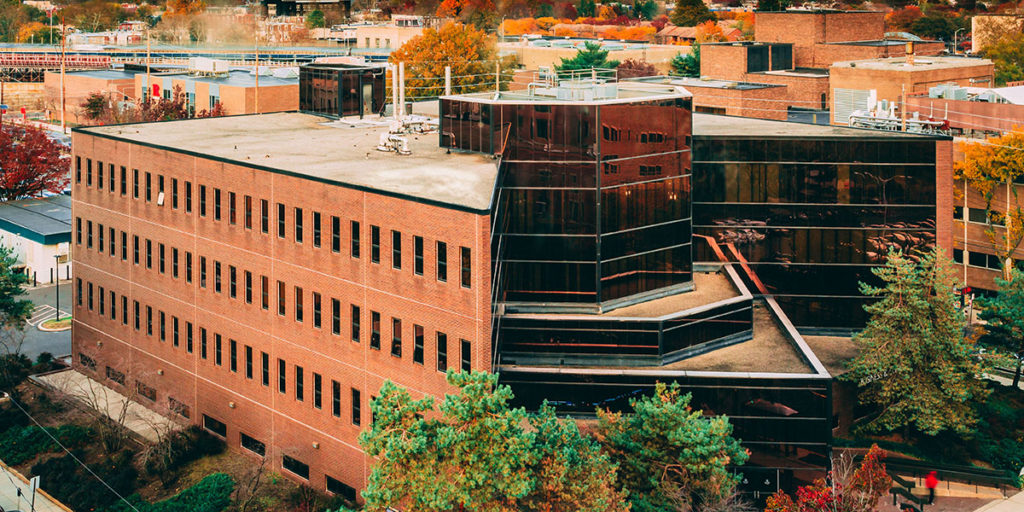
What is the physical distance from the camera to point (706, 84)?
97375mm

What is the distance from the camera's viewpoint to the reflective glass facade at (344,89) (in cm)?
7169

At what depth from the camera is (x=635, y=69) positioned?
147 m

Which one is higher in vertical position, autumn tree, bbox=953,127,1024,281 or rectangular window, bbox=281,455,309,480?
autumn tree, bbox=953,127,1024,281

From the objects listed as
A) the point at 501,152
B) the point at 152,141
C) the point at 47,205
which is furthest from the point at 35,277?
the point at 501,152

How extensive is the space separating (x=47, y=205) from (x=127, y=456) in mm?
48007

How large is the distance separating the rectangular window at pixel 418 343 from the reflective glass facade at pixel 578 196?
4.29 meters

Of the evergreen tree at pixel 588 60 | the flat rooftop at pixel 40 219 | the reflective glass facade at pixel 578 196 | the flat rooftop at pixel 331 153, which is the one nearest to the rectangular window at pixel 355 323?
the flat rooftop at pixel 331 153

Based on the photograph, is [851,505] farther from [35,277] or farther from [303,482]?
[35,277]

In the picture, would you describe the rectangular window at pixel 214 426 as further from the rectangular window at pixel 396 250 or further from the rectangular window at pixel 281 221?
the rectangular window at pixel 396 250

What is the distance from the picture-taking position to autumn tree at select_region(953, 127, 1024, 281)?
72562 mm

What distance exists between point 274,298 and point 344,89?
22989 mm

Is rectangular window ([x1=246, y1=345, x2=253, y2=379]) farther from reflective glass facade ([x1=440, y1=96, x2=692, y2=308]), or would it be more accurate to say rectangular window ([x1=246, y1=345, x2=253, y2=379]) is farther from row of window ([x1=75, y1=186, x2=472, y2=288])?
reflective glass facade ([x1=440, y1=96, x2=692, y2=308])

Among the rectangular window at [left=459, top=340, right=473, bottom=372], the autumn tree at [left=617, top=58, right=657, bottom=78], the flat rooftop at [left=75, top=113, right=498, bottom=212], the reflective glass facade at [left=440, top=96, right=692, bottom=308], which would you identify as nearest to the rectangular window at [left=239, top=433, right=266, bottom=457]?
the flat rooftop at [left=75, top=113, right=498, bottom=212]

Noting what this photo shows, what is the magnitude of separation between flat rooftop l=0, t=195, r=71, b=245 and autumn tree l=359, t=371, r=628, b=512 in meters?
56.2
